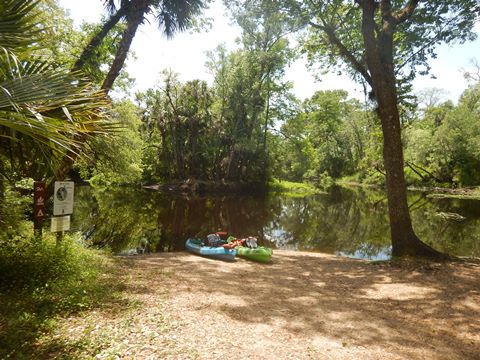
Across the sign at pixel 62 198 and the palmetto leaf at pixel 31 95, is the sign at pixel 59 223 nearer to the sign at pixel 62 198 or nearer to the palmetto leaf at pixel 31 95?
the sign at pixel 62 198

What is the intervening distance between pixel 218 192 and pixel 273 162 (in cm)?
931

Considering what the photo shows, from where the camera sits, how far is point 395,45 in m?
11.8

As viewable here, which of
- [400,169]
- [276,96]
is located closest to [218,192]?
[276,96]

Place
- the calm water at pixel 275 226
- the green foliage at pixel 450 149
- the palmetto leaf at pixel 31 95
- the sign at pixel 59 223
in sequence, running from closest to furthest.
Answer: the palmetto leaf at pixel 31 95
the sign at pixel 59 223
the calm water at pixel 275 226
the green foliage at pixel 450 149

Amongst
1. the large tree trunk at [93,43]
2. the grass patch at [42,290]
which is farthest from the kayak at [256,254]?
the large tree trunk at [93,43]

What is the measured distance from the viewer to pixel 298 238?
1546 cm

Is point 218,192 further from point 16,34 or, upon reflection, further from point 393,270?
point 16,34

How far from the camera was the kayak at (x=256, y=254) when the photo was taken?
384 inches

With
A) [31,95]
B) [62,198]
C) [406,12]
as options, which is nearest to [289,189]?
[406,12]

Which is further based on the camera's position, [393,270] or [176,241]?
[176,241]

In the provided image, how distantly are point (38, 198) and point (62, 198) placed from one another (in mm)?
442

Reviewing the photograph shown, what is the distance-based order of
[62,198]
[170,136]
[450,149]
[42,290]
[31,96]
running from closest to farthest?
[31,96], [42,290], [62,198], [170,136], [450,149]

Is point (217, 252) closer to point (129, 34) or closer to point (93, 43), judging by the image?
point (129, 34)

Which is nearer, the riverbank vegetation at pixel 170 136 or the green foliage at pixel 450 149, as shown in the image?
the riverbank vegetation at pixel 170 136
